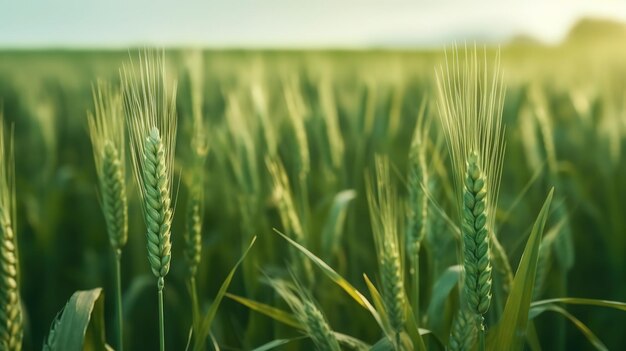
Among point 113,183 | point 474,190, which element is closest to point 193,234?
point 113,183

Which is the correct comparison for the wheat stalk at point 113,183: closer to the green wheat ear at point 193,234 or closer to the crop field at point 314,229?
the crop field at point 314,229

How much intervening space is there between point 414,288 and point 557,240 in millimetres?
604

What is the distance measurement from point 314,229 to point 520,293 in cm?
108

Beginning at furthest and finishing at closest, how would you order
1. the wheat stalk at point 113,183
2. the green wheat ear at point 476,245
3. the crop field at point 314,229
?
1. the wheat stalk at point 113,183
2. the crop field at point 314,229
3. the green wheat ear at point 476,245

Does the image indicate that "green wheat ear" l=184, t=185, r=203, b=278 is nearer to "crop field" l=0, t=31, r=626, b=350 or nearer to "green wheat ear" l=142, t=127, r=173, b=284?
"crop field" l=0, t=31, r=626, b=350

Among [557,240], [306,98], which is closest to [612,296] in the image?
[557,240]

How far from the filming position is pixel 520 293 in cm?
103

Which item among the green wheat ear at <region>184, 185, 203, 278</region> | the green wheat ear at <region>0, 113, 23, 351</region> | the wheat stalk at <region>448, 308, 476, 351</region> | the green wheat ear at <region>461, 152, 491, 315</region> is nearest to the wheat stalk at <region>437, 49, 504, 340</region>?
the green wheat ear at <region>461, 152, 491, 315</region>

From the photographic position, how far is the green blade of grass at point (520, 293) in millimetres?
1011

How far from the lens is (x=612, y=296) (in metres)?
2.23

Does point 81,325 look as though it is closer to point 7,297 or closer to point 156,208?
point 7,297

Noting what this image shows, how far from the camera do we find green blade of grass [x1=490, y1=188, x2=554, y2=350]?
101 cm

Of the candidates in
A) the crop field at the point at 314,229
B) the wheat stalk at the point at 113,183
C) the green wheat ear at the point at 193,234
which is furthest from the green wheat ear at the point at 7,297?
the green wheat ear at the point at 193,234

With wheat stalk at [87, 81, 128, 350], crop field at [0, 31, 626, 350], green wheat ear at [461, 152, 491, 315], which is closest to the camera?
green wheat ear at [461, 152, 491, 315]
